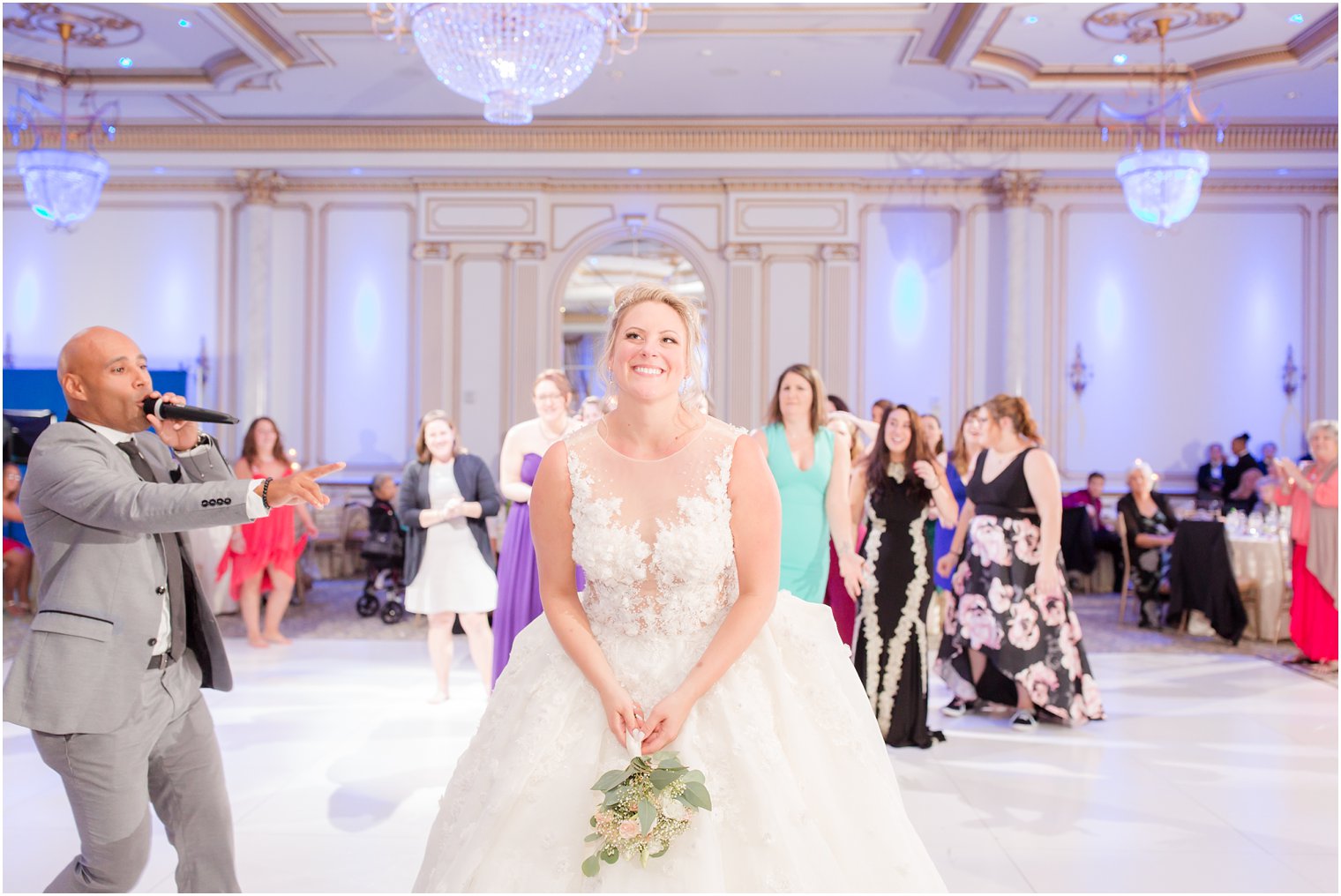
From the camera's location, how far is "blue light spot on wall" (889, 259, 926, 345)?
35.0 feet

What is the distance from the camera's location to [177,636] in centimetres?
237

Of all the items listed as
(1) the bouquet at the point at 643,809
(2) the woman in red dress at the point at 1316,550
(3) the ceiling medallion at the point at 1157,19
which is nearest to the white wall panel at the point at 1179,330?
(3) the ceiling medallion at the point at 1157,19

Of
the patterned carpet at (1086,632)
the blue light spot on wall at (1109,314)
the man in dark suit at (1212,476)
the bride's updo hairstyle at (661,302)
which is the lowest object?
the patterned carpet at (1086,632)

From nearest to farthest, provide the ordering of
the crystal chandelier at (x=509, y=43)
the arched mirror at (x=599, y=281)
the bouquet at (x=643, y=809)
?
the bouquet at (x=643, y=809), the crystal chandelier at (x=509, y=43), the arched mirror at (x=599, y=281)

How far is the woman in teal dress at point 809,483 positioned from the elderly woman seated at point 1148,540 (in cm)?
444

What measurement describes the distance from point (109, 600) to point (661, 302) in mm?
1295

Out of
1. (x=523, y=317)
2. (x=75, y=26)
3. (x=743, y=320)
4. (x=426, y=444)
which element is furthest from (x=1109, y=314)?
(x=75, y=26)

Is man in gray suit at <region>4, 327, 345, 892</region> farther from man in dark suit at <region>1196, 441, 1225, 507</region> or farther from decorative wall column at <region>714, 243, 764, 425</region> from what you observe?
man in dark suit at <region>1196, 441, 1225, 507</region>

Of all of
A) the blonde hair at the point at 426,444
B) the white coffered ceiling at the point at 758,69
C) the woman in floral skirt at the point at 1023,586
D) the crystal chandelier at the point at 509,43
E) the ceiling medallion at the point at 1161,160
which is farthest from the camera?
the white coffered ceiling at the point at 758,69

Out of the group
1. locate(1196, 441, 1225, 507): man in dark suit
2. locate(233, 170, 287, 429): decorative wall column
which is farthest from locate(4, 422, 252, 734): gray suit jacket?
locate(1196, 441, 1225, 507): man in dark suit

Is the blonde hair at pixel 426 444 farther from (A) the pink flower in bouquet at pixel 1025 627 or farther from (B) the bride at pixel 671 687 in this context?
(B) the bride at pixel 671 687

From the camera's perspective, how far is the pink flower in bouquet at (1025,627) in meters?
4.90

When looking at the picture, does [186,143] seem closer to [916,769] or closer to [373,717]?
[373,717]

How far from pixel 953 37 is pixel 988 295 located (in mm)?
3335
